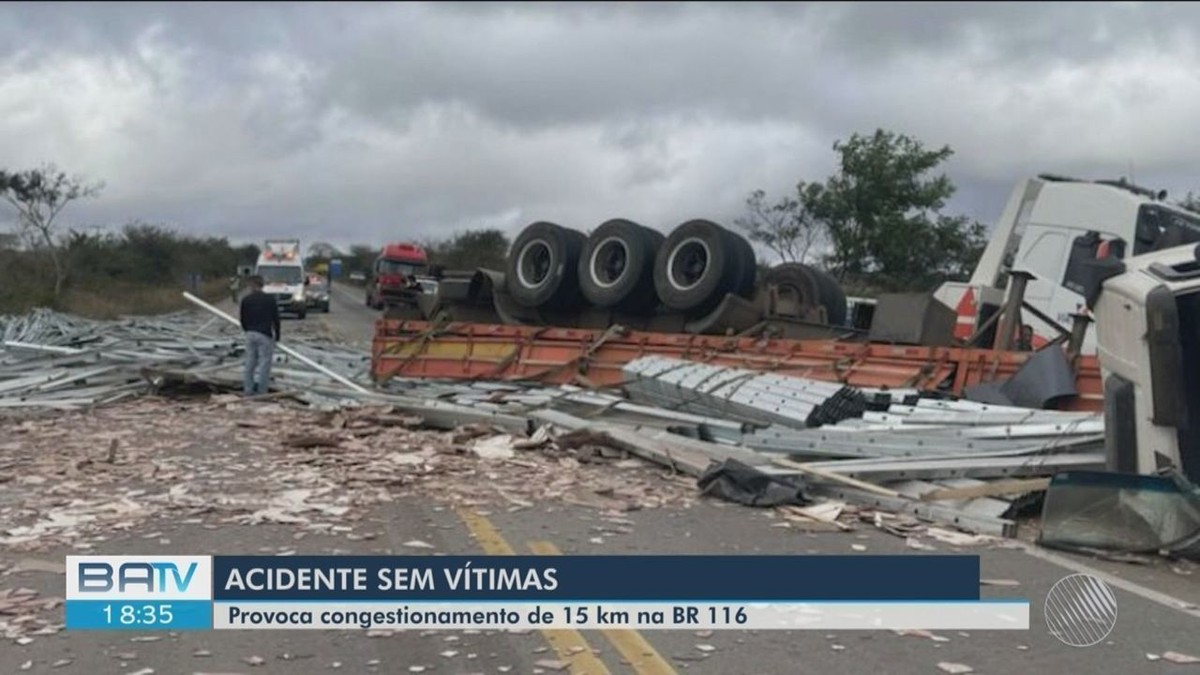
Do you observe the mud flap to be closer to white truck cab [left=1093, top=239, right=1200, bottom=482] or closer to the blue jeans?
the blue jeans

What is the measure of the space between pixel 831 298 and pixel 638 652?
1092 cm

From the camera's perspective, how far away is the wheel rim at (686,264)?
46.0 ft

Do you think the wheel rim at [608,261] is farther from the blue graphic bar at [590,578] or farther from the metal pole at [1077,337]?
the blue graphic bar at [590,578]

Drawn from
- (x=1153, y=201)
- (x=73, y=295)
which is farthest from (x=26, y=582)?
(x=73, y=295)

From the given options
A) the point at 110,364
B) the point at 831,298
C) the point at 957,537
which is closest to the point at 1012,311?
the point at 831,298

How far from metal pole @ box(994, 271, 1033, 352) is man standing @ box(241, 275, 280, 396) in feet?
29.6

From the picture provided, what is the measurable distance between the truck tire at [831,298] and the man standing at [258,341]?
24.6ft

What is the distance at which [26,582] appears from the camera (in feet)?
18.3

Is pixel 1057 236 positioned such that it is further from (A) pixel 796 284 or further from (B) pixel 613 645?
(B) pixel 613 645

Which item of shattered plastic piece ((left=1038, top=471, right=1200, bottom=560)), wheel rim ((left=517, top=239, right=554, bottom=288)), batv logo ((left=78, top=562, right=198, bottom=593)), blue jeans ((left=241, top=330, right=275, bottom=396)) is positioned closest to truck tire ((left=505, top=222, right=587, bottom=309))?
wheel rim ((left=517, top=239, right=554, bottom=288))

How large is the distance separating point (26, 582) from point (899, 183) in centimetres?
3203

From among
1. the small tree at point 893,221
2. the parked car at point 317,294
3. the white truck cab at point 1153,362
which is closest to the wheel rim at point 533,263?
the white truck cab at point 1153,362

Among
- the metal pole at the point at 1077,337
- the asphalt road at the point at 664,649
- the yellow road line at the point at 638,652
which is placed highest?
the metal pole at the point at 1077,337

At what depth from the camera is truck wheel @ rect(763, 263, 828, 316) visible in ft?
47.7
